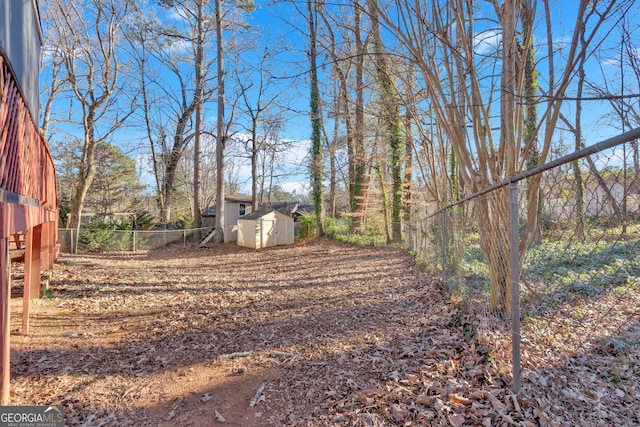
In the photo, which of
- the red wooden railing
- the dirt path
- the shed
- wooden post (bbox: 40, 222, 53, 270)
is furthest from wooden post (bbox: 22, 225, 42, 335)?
the shed

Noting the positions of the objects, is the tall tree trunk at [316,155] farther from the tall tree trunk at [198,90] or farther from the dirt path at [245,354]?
the dirt path at [245,354]

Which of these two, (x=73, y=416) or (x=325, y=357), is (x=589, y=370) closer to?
(x=325, y=357)

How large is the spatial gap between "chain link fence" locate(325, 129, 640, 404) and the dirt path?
0.44 meters

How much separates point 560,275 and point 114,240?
53.5 ft

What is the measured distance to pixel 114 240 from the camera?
46.7ft

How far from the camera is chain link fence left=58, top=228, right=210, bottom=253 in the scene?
13.2m

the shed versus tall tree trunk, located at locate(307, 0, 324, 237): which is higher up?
tall tree trunk, located at locate(307, 0, 324, 237)

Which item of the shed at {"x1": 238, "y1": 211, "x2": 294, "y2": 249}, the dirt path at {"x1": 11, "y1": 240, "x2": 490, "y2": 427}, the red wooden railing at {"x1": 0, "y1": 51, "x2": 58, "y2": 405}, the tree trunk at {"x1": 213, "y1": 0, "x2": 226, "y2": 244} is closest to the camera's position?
the red wooden railing at {"x1": 0, "y1": 51, "x2": 58, "y2": 405}

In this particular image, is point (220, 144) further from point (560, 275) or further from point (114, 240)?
point (560, 275)

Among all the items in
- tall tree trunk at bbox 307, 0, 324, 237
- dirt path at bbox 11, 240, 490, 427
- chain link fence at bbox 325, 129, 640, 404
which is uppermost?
tall tree trunk at bbox 307, 0, 324, 237

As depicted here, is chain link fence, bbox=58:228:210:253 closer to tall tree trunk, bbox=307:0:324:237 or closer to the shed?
the shed

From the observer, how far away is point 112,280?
725 centimetres

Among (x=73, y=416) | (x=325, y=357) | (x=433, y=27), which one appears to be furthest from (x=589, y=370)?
(x=73, y=416)

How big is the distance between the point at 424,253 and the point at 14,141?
7287 millimetres
